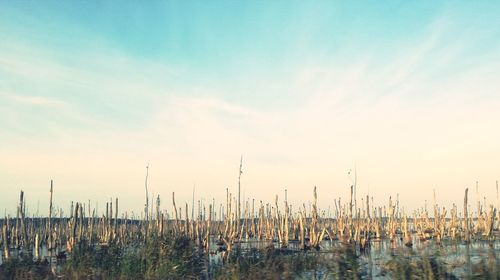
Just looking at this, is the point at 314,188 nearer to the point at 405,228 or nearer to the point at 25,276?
the point at 405,228

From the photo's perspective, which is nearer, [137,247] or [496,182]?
[137,247]

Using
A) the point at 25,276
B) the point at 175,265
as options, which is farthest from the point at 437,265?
the point at 25,276

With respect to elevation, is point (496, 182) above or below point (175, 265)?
above

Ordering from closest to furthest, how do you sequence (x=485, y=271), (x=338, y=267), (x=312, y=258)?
1. (x=485, y=271)
2. (x=338, y=267)
3. (x=312, y=258)

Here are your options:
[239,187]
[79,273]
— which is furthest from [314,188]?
[79,273]

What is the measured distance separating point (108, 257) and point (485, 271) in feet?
38.3

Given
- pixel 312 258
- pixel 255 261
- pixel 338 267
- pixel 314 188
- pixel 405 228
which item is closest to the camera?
pixel 338 267

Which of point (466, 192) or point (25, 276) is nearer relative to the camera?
point (25, 276)

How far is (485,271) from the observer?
932 centimetres

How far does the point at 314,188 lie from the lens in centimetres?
2647

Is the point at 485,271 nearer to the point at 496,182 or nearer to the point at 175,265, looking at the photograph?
the point at 175,265

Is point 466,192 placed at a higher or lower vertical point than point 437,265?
higher

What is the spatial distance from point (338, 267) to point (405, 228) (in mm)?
19961

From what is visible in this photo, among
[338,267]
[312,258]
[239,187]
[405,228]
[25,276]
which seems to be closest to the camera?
[338,267]
